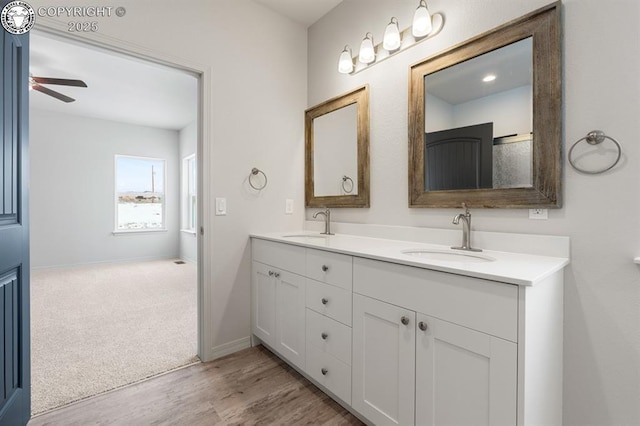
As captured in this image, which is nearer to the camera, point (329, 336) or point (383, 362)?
point (383, 362)

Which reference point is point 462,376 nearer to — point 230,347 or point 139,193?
point 230,347

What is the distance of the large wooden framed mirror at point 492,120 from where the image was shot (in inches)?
51.0

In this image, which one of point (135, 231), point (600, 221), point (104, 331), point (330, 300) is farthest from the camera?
point (135, 231)

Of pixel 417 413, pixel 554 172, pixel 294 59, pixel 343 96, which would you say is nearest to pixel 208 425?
pixel 417 413

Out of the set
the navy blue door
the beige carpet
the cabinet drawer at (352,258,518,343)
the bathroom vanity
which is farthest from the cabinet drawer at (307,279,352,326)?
A: the navy blue door

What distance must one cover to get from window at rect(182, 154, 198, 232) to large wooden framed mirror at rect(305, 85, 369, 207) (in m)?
3.85

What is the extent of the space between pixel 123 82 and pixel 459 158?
401 centimetres

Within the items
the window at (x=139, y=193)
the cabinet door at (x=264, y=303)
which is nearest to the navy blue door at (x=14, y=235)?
the cabinet door at (x=264, y=303)

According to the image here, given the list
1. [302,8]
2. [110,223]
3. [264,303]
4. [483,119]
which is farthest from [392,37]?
[110,223]

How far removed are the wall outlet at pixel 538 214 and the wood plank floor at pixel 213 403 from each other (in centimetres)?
131

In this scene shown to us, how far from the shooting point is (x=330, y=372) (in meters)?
1.59

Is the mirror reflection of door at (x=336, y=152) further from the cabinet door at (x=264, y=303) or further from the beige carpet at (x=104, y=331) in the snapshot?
the beige carpet at (x=104, y=331)

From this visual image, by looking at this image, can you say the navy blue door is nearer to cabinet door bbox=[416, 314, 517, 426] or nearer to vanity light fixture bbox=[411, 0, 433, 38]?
cabinet door bbox=[416, 314, 517, 426]

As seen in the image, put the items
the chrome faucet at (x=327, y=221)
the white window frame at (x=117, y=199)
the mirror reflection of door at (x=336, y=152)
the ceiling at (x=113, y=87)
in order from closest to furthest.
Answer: the mirror reflection of door at (x=336, y=152) < the chrome faucet at (x=327, y=221) < the ceiling at (x=113, y=87) < the white window frame at (x=117, y=199)
